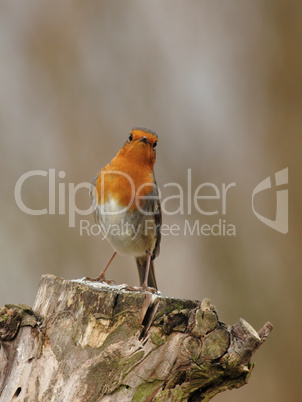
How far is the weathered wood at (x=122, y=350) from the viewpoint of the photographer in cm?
199

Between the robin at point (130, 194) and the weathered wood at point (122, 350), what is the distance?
3.81ft

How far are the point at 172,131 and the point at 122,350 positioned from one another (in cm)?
309

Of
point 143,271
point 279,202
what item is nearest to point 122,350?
point 143,271

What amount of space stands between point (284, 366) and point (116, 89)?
2.97 metres

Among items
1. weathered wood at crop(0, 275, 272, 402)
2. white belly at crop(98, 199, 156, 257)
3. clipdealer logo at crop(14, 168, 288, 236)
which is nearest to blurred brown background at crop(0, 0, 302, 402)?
clipdealer logo at crop(14, 168, 288, 236)

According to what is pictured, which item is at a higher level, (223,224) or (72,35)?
(72,35)

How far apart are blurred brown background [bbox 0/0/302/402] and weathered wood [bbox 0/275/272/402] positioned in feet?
8.09

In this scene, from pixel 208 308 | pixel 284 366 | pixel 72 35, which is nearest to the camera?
pixel 208 308

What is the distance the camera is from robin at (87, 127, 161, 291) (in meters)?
3.30

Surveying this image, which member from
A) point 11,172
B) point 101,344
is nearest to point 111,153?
point 11,172

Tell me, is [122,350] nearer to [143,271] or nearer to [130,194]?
[130,194]

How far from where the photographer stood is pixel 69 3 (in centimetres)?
526

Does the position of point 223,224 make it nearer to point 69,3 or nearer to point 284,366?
point 284,366


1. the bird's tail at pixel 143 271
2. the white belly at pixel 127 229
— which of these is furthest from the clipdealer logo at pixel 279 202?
the white belly at pixel 127 229
